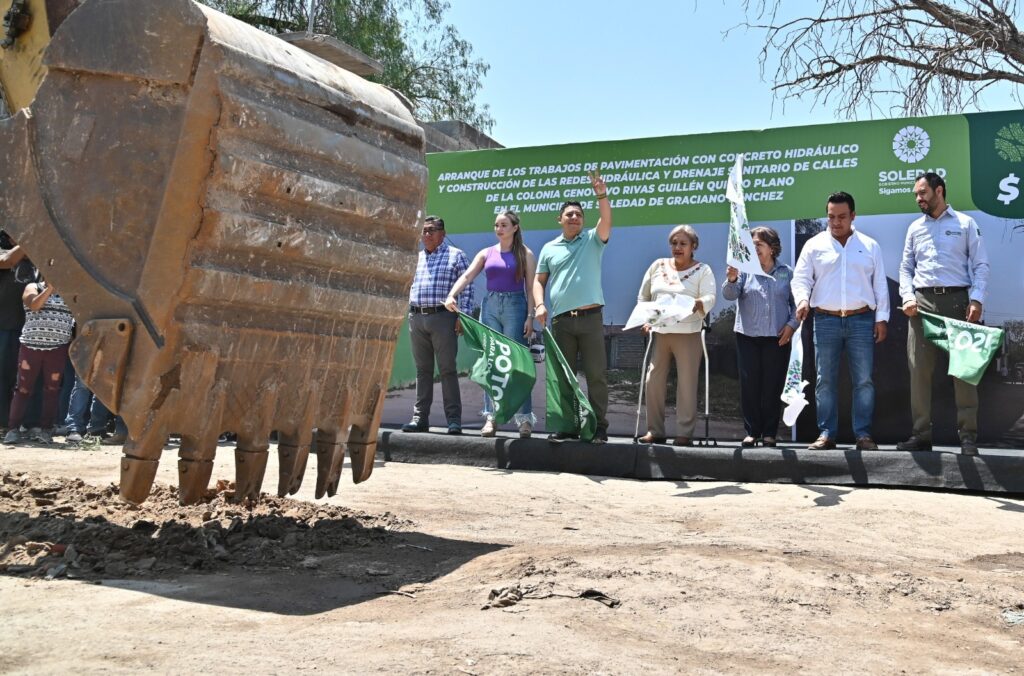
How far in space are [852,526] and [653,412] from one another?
271cm

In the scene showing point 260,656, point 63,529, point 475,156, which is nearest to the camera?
point 260,656

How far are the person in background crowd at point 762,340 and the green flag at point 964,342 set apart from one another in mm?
1112

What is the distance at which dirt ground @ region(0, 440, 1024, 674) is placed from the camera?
318cm

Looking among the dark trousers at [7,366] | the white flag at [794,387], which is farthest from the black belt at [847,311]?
the dark trousers at [7,366]

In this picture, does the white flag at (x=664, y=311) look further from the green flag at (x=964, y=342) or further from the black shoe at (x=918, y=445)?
the black shoe at (x=918, y=445)

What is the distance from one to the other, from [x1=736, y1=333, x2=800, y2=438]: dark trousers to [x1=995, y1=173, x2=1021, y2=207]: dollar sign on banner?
2.11 metres

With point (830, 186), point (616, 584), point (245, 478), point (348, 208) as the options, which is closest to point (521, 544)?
point (616, 584)

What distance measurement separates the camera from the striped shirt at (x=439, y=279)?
939 cm

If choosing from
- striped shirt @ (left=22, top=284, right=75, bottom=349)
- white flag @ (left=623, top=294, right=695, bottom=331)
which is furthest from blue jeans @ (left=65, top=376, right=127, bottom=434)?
white flag @ (left=623, top=294, right=695, bottom=331)

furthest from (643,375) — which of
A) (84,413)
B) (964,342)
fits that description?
(84,413)

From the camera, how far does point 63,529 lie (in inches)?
183

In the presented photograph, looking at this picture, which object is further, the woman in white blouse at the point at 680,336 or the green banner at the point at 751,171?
the green banner at the point at 751,171

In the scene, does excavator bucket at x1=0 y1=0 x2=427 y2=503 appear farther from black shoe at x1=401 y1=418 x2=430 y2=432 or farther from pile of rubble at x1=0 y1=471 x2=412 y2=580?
black shoe at x1=401 y1=418 x2=430 y2=432

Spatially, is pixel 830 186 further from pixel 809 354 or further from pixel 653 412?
pixel 653 412
